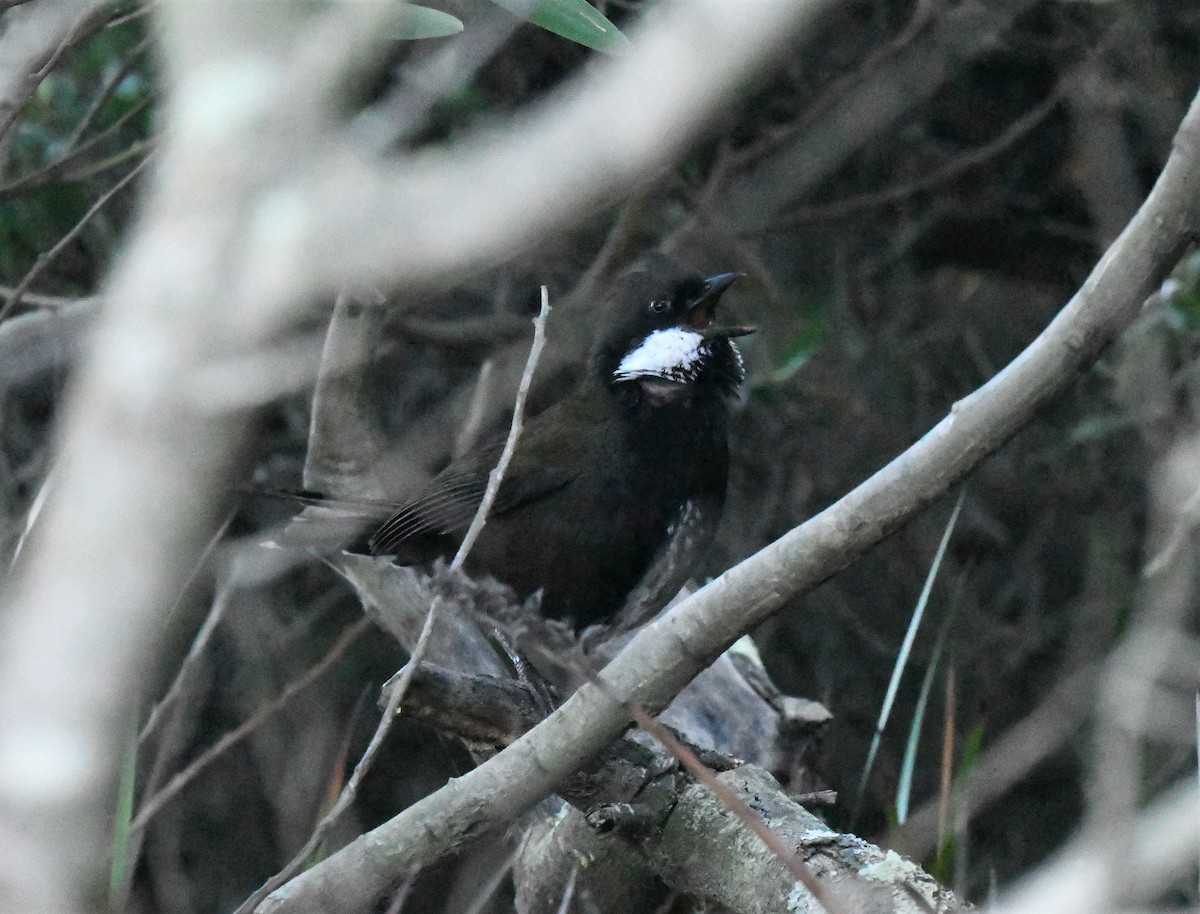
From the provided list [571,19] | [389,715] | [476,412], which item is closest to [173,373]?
[389,715]

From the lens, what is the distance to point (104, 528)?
734mm

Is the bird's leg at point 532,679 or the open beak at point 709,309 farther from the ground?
the open beak at point 709,309

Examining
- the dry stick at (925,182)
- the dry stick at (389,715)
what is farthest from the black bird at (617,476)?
the dry stick at (389,715)

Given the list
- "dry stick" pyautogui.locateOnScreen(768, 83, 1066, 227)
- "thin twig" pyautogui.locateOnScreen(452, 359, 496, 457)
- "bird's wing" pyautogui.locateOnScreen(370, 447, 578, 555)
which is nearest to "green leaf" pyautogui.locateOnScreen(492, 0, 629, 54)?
"thin twig" pyautogui.locateOnScreen(452, 359, 496, 457)

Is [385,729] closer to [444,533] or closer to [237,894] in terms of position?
[444,533]

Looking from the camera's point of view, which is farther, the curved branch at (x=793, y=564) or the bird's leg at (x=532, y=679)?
the bird's leg at (x=532, y=679)

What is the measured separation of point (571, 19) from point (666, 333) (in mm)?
1614

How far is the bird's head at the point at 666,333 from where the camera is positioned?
3514 millimetres

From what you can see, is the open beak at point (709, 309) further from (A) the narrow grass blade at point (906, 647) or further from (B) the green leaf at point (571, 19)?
(B) the green leaf at point (571, 19)

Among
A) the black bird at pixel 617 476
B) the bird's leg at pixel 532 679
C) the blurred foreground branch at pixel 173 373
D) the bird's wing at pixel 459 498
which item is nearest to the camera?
the blurred foreground branch at pixel 173 373

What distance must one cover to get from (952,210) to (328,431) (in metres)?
2.54

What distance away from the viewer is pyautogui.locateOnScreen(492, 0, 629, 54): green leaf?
6.48 ft

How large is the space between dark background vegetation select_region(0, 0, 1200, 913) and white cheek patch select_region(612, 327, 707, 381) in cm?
64

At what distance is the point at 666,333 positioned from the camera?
3555mm
